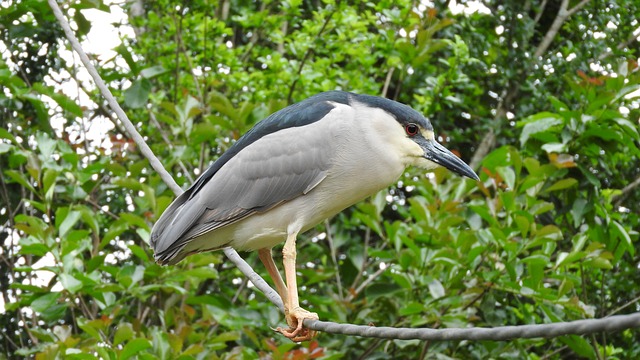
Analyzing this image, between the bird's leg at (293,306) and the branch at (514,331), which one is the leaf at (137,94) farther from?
the branch at (514,331)

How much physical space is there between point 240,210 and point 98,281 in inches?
52.8

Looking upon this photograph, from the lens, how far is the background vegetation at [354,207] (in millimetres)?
4547

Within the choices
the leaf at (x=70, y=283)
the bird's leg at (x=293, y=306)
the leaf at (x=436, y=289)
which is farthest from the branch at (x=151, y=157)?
the leaf at (x=436, y=289)

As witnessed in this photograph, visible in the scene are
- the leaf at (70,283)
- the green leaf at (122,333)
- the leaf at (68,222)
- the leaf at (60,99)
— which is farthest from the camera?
Answer: the leaf at (60,99)

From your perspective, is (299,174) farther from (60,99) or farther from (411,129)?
(60,99)

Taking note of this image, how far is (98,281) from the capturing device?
14.8ft

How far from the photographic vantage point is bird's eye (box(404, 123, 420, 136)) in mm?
3461

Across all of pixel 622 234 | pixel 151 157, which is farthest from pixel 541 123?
pixel 151 157

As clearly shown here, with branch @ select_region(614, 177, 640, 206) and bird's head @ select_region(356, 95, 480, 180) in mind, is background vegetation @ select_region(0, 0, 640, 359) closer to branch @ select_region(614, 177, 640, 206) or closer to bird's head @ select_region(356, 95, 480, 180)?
branch @ select_region(614, 177, 640, 206)

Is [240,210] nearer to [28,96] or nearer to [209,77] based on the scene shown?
[28,96]

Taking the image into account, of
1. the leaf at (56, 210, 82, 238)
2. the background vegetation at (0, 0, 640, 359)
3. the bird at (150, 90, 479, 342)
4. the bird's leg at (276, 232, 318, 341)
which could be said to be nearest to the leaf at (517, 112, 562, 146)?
the background vegetation at (0, 0, 640, 359)

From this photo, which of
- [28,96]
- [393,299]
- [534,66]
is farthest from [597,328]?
[534,66]

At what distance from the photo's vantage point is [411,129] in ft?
11.4

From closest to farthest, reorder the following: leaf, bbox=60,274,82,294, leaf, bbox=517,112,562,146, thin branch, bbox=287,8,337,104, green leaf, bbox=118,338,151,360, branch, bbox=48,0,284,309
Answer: branch, bbox=48,0,284,309
green leaf, bbox=118,338,151,360
leaf, bbox=60,274,82,294
leaf, bbox=517,112,562,146
thin branch, bbox=287,8,337,104
